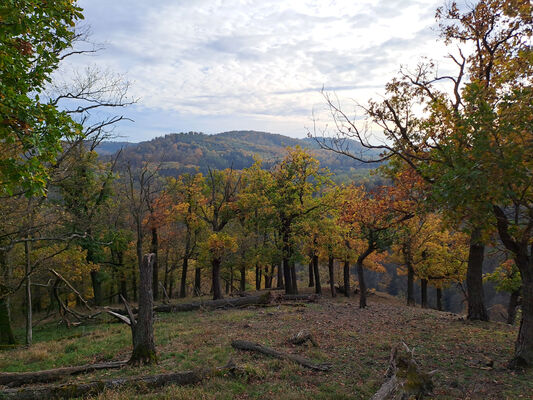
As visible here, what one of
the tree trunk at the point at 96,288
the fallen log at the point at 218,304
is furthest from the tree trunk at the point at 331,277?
the tree trunk at the point at 96,288

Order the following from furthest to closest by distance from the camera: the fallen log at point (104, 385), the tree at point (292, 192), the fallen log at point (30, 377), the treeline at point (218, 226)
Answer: the tree at point (292, 192)
the treeline at point (218, 226)
the fallen log at point (30, 377)
the fallen log at point (104, 385)

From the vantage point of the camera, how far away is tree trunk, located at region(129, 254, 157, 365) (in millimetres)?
10898

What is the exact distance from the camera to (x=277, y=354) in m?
10.9

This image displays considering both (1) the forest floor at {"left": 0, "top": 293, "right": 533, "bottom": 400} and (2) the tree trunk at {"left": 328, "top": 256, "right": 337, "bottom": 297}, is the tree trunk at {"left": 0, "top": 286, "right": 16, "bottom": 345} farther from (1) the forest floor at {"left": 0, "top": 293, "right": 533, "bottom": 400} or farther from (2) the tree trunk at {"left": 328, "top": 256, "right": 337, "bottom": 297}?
(2) the tree trunk at {"left": 328, "top": 256, "right": 337, "bottom": 297}

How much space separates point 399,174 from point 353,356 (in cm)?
856

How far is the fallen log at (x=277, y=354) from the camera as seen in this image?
9961 millimetres

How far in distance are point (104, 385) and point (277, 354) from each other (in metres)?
5.33

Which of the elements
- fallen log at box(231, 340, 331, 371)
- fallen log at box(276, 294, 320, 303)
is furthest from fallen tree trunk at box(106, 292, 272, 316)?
fallen log at box(231, 340, 331, 371)

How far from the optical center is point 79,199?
25281mm

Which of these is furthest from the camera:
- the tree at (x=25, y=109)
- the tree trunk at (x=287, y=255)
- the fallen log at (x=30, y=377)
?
the tree trunk at (x=287, y=255)

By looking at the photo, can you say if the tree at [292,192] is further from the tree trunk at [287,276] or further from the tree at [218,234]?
the tree at [218,234]

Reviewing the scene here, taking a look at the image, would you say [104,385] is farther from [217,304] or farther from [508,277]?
[508,277]

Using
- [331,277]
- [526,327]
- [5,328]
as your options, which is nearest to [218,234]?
[5,328]

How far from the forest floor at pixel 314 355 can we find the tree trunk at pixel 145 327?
61 cm
